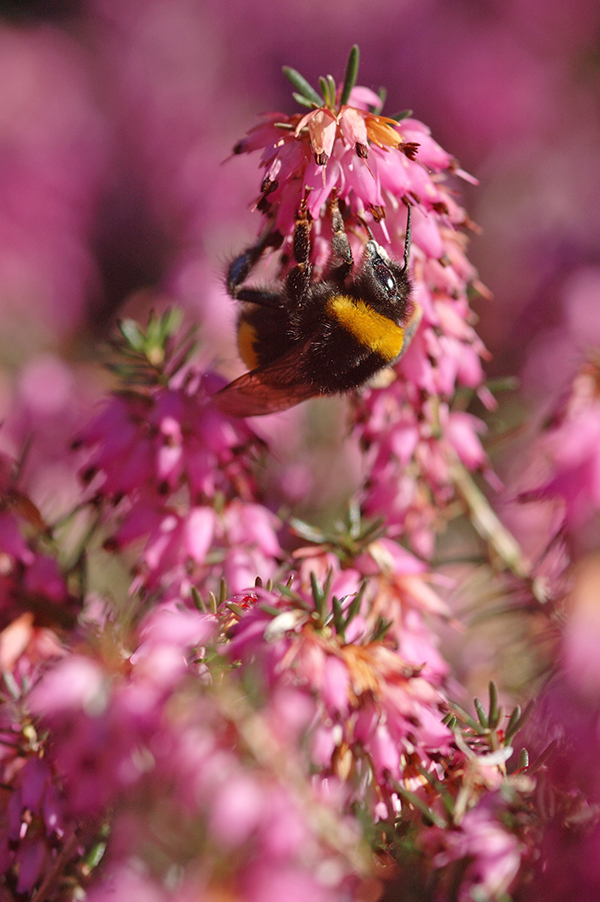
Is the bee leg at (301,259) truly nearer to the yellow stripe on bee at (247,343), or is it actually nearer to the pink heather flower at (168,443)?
the yellow stripe on bee at (247,343)

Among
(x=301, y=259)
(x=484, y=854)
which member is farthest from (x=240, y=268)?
(x=484, y=854)

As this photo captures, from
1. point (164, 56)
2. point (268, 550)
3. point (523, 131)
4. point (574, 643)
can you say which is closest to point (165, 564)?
point (268, 550)

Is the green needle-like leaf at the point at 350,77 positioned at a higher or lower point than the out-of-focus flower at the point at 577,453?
higher

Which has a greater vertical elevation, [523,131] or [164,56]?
[523,131]

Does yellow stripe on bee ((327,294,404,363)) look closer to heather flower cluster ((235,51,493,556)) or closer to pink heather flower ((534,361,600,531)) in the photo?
heather flower cluster ((235,51,493,556))

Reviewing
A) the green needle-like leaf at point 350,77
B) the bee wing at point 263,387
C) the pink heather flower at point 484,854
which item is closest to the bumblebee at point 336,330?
the bee wing at point 263,387

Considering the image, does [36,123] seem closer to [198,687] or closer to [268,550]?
[268,550]
